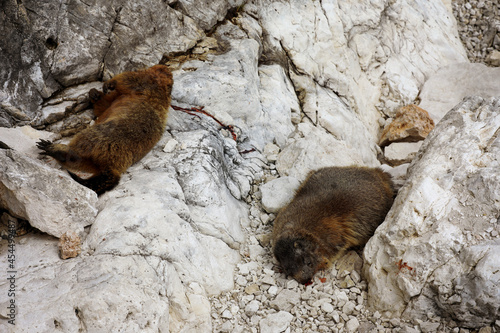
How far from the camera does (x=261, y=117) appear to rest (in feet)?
21.9

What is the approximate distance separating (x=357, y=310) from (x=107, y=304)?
2660mm

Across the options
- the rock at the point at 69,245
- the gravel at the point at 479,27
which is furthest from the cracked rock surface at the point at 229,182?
the gravel at the point at 479,27

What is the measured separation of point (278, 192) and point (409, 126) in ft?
12.2

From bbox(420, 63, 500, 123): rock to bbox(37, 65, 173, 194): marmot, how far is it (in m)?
6.22

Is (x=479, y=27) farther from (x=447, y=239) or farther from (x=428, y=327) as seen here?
(x=428, y=327)

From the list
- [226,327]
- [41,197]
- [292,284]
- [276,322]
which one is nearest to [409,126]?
[292,284]

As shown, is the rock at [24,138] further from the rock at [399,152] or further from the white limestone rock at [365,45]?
the rock at [399,152]

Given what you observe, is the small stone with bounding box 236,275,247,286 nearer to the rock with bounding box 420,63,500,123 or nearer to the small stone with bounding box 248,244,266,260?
the small stone with bounding box 248,244,266,260

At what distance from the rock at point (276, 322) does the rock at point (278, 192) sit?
5.76 feet

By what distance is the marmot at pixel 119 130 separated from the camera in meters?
4.43

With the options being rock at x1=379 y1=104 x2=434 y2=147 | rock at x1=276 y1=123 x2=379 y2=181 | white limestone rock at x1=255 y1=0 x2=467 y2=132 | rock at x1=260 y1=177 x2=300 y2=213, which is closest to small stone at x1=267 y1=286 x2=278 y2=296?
rock at x1=260 y1=177 x2=300 y2=213

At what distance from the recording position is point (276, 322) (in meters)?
4.04

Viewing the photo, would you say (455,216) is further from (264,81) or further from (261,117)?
(264,81)

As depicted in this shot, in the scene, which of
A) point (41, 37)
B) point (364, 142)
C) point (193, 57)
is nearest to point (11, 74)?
point (41, 37)
